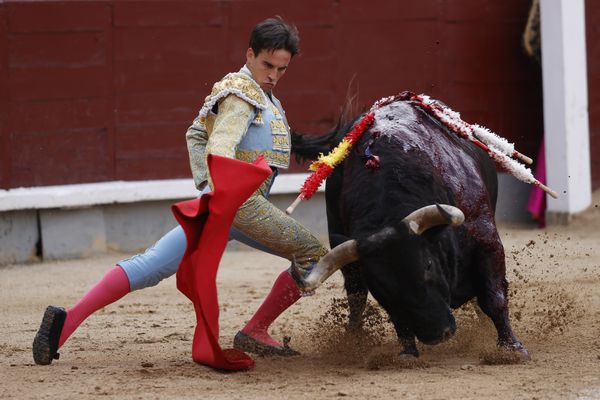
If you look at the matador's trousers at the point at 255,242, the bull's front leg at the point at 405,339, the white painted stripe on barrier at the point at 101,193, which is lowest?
the bull's front leg at the point at 405,339

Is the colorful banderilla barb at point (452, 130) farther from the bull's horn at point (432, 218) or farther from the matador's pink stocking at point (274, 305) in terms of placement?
the bull's horn at point (432, 218)

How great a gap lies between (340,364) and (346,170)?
584 mm

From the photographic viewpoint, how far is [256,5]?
684 centimetres

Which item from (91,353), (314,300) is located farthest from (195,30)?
(91,353)

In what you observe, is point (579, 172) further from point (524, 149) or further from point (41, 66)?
point (41, 66)

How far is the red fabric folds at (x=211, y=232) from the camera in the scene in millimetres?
3365

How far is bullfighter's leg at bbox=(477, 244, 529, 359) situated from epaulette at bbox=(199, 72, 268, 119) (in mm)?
797

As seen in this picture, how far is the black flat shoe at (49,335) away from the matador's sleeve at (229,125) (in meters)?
0.62

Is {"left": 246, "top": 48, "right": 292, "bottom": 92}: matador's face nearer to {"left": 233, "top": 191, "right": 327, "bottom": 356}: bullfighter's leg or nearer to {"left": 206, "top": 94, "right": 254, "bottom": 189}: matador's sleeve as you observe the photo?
{"left": 206, "top": 94, "right": 254, "bottom": 189}: matador's sleeve

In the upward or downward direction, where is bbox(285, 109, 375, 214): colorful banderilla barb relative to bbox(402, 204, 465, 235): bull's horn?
upward

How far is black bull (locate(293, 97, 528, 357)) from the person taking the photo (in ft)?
10.9

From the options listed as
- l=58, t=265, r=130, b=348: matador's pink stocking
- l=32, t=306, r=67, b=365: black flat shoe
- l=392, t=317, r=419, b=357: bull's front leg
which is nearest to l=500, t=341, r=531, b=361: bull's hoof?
l=392, t=317, r=419, b=357: bull's front leg

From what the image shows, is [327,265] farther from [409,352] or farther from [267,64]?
[267,64]

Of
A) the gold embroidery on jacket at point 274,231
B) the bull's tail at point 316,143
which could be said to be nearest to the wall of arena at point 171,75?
the bull's tail at point 316,143
